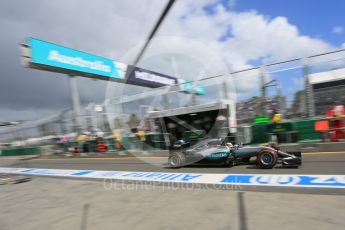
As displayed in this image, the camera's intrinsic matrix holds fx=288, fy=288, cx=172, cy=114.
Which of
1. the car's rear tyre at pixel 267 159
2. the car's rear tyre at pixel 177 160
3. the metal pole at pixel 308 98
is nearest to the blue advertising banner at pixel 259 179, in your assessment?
the car's rear tyre at pixel 267 159

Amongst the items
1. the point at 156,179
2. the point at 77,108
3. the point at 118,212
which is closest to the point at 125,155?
the point at 77,108

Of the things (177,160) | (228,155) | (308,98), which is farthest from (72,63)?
(228,155)

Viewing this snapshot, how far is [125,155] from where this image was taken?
16172 millimetres

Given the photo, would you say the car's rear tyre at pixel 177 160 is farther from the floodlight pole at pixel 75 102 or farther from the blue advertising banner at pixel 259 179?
the floodlight pole at pixel 75 102

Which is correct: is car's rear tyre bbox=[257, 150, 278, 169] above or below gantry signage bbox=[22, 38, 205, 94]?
below

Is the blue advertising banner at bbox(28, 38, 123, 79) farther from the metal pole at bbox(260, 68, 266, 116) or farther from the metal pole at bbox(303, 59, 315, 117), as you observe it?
the metal pole at bbox(303, 59, 315, 117)

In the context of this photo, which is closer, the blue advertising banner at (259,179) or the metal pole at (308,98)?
the blue advertising banner at (259,179)

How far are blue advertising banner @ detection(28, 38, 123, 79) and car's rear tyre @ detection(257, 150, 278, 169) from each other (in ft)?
51.1

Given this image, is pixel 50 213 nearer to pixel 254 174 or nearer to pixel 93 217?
pixel 93 217

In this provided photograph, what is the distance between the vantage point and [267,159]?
7676 millimetres

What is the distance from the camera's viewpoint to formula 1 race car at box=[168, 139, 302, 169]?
7.62m

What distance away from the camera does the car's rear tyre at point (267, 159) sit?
7605 millimetres

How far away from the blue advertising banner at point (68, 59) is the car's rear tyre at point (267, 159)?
15571 millimetres

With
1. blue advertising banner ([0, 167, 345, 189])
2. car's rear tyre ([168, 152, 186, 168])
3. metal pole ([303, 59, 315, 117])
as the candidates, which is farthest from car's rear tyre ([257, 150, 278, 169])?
metal pole ([303, 59, 315, 117])
